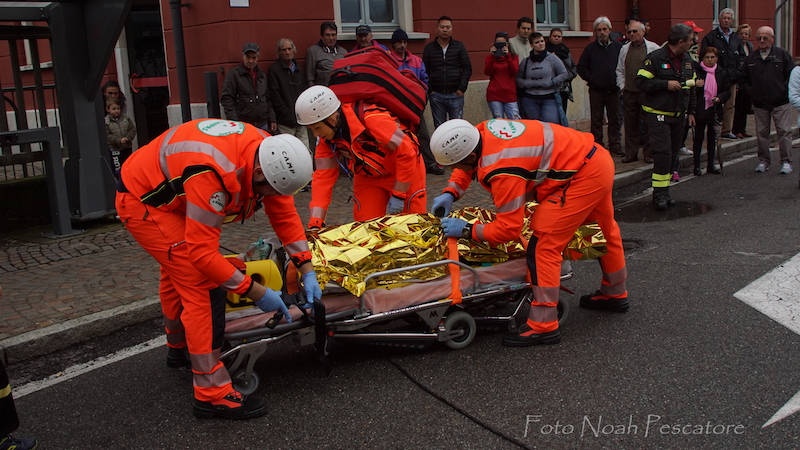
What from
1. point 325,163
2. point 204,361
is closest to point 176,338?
point 204,361

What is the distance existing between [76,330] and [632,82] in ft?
28.4

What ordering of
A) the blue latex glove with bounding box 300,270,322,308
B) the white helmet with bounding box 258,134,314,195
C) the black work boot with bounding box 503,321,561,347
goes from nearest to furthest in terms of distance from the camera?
the white helmet with bounding box 258,134,314,195 → the blue latex glove with bounding box 300,270,322,308 → the black work boot with bounding box 503,321,561,347

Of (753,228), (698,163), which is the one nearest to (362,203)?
(753,228)

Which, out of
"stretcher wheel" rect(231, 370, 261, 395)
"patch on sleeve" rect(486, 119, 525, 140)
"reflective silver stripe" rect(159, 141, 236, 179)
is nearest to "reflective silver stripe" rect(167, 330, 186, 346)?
"stretcher wheel" rect(231, 370, 261, 395)

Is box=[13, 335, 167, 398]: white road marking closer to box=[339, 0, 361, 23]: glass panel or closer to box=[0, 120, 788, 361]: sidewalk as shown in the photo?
box=[0, 120, 788, 361]: sidewalk

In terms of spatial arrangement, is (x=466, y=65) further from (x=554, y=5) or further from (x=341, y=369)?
(x=341, y=369)

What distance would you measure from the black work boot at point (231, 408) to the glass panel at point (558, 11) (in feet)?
43.0

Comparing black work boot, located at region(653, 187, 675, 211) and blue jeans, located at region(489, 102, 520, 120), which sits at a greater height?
blue jeans, located at region(489, 102, 520, 120)

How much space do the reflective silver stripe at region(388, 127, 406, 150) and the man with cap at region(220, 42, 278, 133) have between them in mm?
4742

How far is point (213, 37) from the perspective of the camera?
10094 millimetres

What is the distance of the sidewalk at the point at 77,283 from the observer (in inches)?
197

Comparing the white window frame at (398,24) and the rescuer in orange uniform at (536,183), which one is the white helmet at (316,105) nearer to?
the rescuer in orange uniform at (536,183)

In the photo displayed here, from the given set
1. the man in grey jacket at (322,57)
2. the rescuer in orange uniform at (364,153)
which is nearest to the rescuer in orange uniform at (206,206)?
the rescuer in orange uniform at (364,153)

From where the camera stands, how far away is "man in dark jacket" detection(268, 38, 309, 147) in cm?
980
